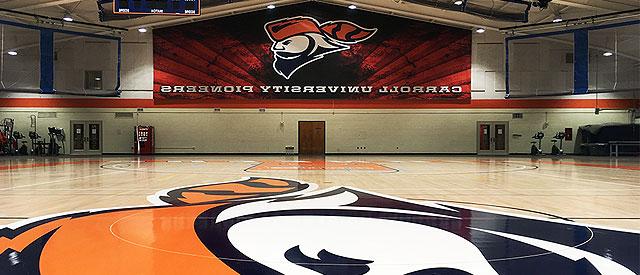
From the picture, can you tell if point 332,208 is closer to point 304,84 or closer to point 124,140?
point 304,84

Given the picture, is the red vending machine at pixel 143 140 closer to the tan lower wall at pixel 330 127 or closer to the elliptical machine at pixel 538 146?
the tan lower wall at pixel 330 127

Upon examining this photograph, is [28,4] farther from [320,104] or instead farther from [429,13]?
[429,13]

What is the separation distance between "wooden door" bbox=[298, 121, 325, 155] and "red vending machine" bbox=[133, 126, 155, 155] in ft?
25.9

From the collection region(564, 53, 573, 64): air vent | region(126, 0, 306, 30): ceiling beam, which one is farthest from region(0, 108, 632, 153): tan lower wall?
region(564, 53, 573, 64): air vent

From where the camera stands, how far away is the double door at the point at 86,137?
2497 cm

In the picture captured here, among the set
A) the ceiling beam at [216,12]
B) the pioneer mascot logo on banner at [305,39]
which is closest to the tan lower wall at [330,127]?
the pioneer mascot logo on banner at [305,39]

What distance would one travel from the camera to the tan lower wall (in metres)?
24.9

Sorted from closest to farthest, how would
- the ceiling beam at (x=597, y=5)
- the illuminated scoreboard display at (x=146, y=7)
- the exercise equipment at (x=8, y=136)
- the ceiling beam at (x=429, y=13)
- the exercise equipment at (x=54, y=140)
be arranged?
the illuminated scoreboard display at (x=146, y=7)
the ceiling beam at (x=597, y=5)
the ceiling beam at (x=429, y=13)
the exercise equipment at (x=8, y=136)
the exercise equipment at (x=54, y=140)

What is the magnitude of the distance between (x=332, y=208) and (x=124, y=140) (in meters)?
22.4

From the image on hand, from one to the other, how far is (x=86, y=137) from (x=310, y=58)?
12.9 m

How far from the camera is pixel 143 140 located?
24.2 m

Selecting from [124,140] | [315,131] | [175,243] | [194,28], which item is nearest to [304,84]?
[315,131]

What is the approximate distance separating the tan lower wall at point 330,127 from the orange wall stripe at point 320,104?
281 mm

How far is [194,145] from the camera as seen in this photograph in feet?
81.8
